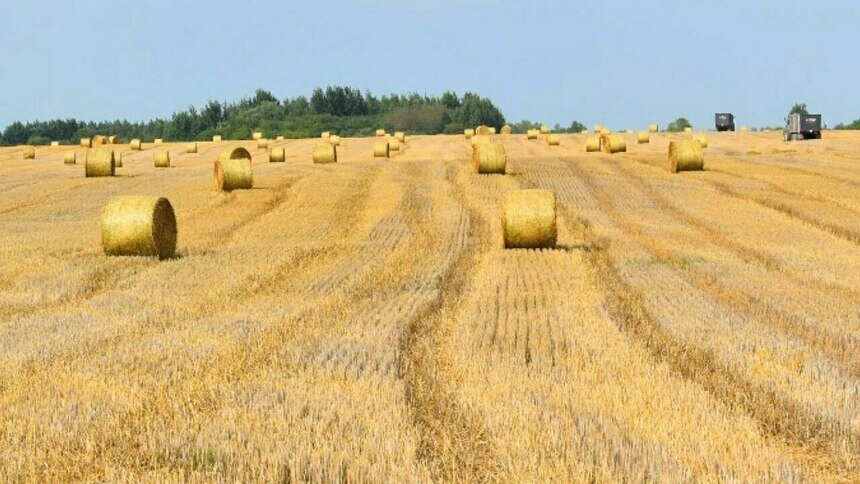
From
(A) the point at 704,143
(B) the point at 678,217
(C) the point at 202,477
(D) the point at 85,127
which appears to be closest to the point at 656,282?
(C) the point at 202,477

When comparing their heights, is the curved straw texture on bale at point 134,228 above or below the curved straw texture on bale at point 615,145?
below

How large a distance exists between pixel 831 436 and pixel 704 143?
4994 cm

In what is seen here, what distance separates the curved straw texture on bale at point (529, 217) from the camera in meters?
18.3

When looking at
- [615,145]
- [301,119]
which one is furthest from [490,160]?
[301,119]

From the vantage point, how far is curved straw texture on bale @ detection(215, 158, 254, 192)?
1222 inches

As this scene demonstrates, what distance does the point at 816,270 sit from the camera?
55.3ft

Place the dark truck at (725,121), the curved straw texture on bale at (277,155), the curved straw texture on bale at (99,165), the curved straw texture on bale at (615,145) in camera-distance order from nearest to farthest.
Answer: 1. the curved straw texture on bale at (99,165)
2. the curved straw texture on bale at (277,155)
3. the curved straw texture on bale at (615,145)
4. the dark truck at (725,121)

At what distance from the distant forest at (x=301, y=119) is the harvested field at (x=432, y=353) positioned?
110m

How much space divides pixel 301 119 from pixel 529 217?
118 metres

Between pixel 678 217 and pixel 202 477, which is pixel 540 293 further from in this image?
pixel 678 217

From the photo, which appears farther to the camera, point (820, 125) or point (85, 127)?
point (85, 127)

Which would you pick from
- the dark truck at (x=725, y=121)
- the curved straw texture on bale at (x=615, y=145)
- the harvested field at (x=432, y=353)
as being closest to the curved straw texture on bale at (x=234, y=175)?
the harvested field at (x=432, y=353)

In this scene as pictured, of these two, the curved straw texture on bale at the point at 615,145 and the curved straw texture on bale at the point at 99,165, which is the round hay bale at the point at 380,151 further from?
the curved straw texture on bale at the point at 99,165

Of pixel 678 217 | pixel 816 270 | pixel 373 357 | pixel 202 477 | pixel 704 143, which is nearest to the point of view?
pixel 202 477
